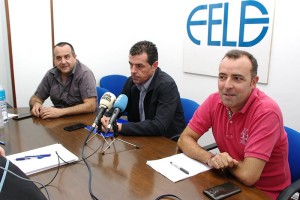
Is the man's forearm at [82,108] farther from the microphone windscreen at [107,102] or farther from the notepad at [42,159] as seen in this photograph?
the microphone windscreen at [107,102]

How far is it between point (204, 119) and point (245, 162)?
1.38 ft

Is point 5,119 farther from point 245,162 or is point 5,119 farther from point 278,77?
point 278,77

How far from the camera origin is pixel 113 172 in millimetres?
1358

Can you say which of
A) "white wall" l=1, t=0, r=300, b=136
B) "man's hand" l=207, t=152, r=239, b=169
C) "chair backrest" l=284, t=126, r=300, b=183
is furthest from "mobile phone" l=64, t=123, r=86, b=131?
"white wall" l=1, t=0, r=300, b=136

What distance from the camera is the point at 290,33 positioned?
243cm

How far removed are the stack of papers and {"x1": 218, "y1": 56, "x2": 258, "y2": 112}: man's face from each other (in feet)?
1.22

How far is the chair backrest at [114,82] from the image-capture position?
12.8ft

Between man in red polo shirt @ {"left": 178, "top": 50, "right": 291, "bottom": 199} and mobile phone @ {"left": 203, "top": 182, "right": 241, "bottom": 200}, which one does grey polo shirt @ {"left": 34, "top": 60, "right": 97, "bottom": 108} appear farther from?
mobile phone @ {"left": 203, "top": 182, "right": 241, "bottom": 200}

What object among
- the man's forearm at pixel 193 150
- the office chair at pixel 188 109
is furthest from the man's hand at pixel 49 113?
the man's forearm at pixel 193 150

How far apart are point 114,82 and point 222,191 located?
294 cm

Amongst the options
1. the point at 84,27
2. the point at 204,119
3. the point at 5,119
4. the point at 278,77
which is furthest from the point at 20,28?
the point at 278,77

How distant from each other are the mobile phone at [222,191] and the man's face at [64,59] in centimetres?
187

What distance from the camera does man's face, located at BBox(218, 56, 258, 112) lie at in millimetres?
1460

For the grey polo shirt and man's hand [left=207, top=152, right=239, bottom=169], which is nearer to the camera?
man's hand [left=207, top=152, right=239, bottom=169]
